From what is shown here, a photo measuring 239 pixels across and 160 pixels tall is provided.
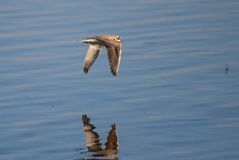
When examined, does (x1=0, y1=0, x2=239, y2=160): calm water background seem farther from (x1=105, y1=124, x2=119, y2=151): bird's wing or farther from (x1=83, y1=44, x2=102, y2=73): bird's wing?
(x1=83, y1=44, x2=102, y2=73): bird's wing

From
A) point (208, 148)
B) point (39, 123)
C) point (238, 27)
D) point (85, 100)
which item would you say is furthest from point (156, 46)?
point (208, 148)

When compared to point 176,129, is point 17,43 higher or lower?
higher

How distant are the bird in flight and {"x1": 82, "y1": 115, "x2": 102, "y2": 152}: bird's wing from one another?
126 centimetres

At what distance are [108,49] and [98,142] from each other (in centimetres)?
259

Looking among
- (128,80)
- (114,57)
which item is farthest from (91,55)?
(114,57)

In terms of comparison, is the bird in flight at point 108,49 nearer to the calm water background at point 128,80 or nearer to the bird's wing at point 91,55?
the bird's wing at point 91,55

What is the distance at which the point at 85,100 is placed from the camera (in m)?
14.0

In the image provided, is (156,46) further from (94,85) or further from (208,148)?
(208,148)

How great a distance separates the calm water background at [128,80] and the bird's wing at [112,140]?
85 millimetres

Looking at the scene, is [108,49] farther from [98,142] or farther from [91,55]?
[98,142]

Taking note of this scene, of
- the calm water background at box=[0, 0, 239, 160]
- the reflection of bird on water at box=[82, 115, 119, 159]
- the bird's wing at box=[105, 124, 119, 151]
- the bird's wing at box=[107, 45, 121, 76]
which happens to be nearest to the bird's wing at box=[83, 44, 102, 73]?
the calm water background at box=[0, 0, 239, 160]

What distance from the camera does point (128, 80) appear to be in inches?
590

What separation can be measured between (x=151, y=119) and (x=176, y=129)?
64cm

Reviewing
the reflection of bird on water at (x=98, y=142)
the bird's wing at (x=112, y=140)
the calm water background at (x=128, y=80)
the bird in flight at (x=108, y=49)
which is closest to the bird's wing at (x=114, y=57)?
the bird in flight at (x=108, y=49)
